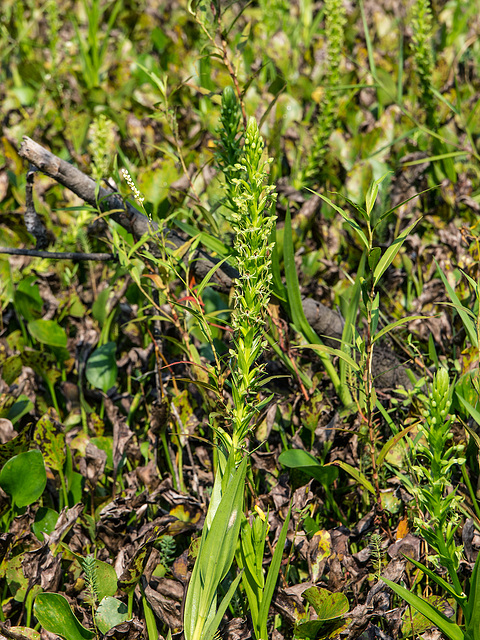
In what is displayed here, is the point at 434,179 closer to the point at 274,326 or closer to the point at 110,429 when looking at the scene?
the point at 274,326

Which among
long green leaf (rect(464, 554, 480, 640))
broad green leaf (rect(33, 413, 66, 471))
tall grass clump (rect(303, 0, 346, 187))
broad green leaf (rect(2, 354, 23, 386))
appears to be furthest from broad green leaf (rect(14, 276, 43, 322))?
long green leaf (rect(464, 554, 480, 640))

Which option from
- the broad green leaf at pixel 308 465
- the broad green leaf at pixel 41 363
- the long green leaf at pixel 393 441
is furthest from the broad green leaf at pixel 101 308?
the long green leaf at pixel 393 441

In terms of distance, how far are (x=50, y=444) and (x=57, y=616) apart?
606 mm

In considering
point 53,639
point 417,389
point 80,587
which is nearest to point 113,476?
point 80,587

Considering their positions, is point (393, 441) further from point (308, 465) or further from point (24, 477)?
point (24, 477)

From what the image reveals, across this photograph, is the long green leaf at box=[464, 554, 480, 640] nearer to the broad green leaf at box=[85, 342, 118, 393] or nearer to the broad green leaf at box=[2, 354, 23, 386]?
the broad green leaf at box=[85, 342, 118, 393]

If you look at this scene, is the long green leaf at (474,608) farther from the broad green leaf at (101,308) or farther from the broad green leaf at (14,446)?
the broad green leaf at (101,308)

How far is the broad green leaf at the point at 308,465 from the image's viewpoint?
177 centimetres

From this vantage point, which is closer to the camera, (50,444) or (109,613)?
(109,613)

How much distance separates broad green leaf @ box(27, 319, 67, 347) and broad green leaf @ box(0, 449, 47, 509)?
0.69 meters

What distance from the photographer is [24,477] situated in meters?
1.81

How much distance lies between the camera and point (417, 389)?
Answer: 1793 millimetres

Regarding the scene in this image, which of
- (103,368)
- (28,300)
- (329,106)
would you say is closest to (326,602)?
(103,368)

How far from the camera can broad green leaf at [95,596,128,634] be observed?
159 cm
